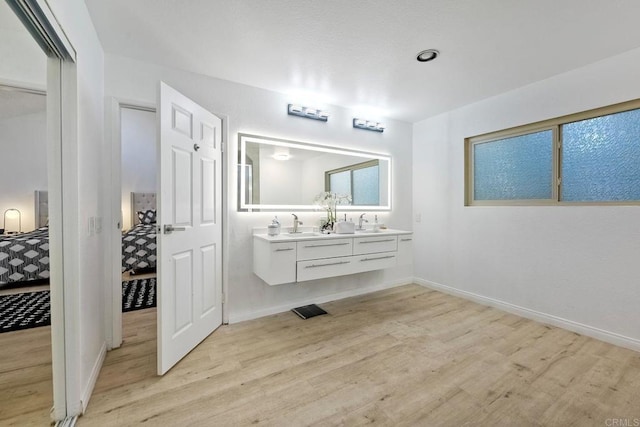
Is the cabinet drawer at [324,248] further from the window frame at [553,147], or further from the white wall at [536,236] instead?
the window frame at [553,147]

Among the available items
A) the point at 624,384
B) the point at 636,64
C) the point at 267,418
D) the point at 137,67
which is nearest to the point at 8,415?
the point at 267,418

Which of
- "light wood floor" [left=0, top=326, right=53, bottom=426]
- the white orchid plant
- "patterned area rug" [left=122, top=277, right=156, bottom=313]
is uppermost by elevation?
the white orchid plant

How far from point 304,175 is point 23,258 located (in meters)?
3.70

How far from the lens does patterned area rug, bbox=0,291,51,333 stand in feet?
7.93

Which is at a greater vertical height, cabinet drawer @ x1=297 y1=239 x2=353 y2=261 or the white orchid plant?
the white orchid plant

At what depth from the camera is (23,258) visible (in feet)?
10.7

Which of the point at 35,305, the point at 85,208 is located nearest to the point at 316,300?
the point at 85,208

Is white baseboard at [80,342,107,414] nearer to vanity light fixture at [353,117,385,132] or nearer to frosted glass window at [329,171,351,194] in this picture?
frosted glass window at [329,171,351,194]

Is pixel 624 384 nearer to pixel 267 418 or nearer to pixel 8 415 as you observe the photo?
pixel 267 418

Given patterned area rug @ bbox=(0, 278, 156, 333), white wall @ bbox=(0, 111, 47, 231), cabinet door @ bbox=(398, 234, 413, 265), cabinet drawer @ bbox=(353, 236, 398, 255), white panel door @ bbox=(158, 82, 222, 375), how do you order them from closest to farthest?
1. white panel door @ bbox=(158, 82, 222, 375)
2. white wall @ bbox=(0, 111, 47, 231)
3. patterned area rug @ bbox=(0, 278, 156, 333)
4. cabinet drawer @ bbox=(353, 236, 398, 255)
5. cabinet door @ bbox=(398, 234, 413, 265)

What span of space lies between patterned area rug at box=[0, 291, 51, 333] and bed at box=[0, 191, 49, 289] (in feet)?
1.08

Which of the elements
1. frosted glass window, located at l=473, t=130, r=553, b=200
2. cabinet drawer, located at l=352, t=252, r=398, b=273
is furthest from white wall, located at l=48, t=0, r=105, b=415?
frosted glass window, located at l=473, t=130, r=553, b=200

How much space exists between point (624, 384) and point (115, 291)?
12.0 ft
